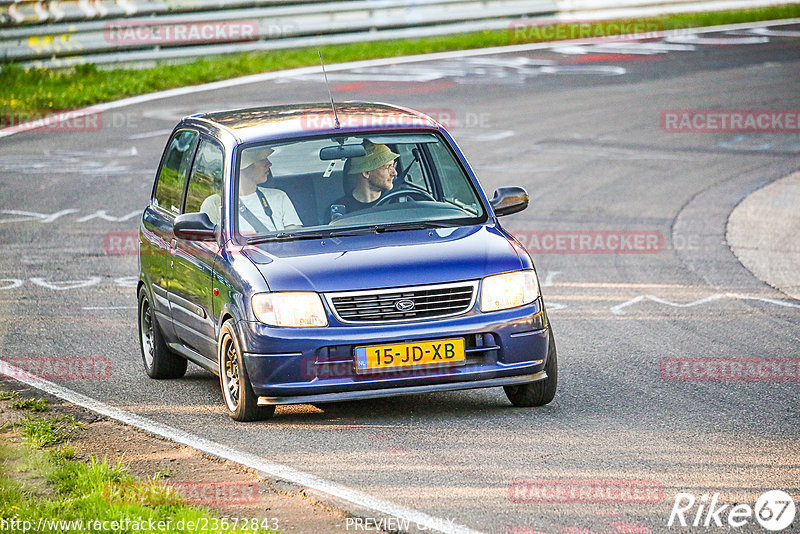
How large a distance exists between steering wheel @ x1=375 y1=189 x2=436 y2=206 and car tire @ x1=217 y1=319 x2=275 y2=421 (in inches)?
50.0

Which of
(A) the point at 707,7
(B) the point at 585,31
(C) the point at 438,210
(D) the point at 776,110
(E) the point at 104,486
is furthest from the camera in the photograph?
(A) the point at 707,7

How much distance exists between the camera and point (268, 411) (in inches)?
297

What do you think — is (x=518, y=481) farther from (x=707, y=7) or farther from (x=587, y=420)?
(x=707, y=7)

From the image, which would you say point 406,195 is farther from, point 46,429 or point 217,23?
point 217,23

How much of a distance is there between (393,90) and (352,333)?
1650 centimetres

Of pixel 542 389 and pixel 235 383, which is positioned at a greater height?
pixel 235 383

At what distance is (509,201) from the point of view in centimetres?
835

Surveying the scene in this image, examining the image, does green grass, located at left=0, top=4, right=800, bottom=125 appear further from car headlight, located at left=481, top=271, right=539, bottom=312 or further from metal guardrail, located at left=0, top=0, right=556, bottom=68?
car headlight, located at left=481, top=271, right=539, bottom=312

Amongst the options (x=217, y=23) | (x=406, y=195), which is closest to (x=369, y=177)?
(x=406, y=195)

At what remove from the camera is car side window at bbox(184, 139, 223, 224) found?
8273mm

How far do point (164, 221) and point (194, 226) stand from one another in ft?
3.74

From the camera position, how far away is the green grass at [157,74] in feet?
69.8

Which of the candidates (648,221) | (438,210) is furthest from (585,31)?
(438,210)

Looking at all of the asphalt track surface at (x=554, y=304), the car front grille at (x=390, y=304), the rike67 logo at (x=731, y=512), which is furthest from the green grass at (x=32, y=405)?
the rike67 logo at (x=731, y=512)
